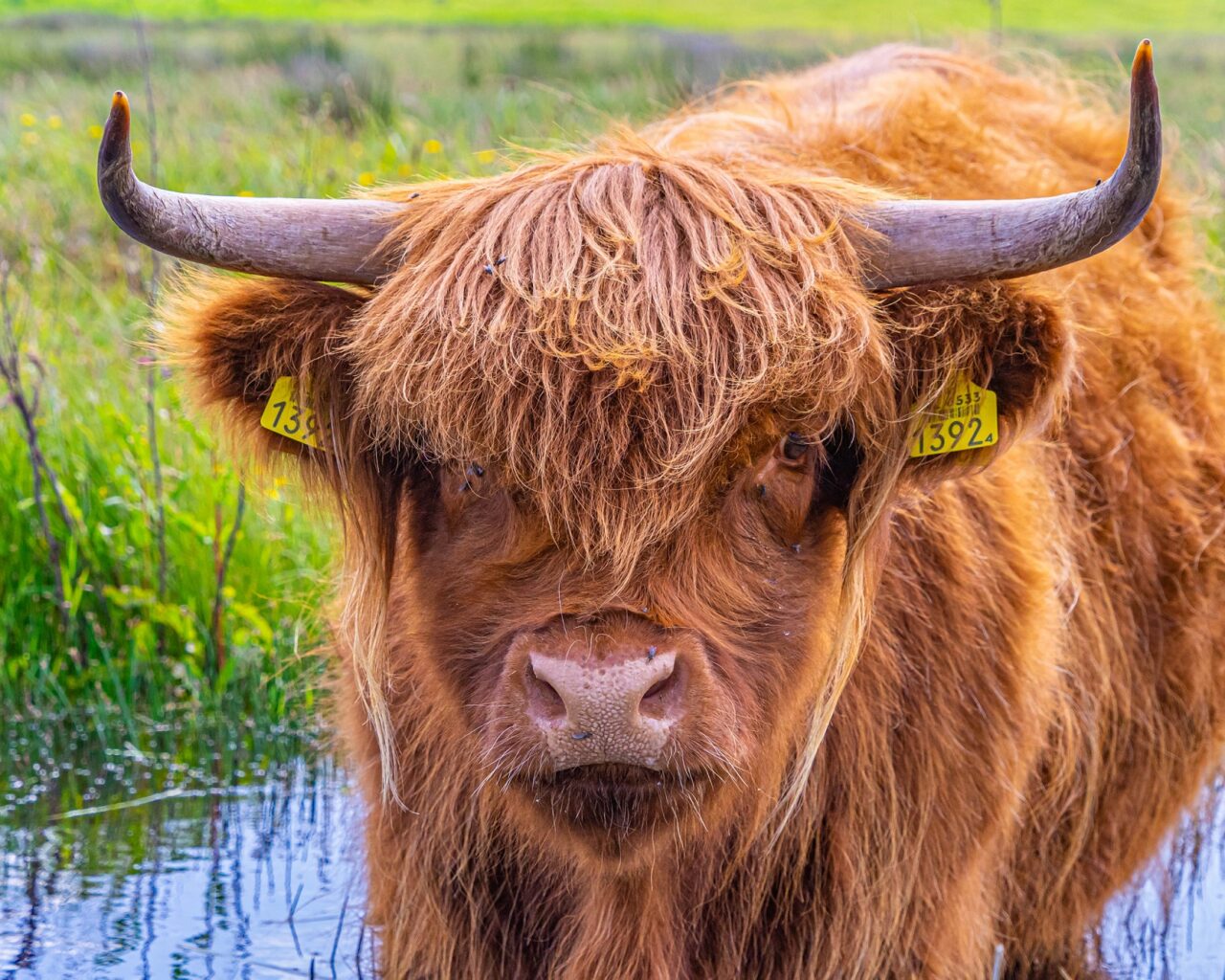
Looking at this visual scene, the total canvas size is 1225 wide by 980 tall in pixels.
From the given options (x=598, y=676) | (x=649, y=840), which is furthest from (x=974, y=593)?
(x=598, y=676)

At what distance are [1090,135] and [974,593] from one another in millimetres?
1693

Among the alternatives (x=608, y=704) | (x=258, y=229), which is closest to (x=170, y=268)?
(x=258, y=229)

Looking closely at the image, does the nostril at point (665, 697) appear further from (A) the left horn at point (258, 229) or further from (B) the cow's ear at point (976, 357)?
(A) the left horn at point (258, 229)

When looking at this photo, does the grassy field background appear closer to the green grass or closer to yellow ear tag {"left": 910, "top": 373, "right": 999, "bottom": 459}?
yellow ear tag {"left": 910, "top": 373, "right": 999, "bottom": 459}

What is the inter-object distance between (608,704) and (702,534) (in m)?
0.37

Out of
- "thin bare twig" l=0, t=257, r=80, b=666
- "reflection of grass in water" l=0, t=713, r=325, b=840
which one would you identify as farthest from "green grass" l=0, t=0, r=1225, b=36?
"reflection of grass in water" l=0, t=713, r=325, b=840

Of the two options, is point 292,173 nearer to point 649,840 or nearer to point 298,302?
point 298,302

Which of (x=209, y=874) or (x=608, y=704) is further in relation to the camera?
(x=209, y=874)

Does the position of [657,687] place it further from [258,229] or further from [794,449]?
[258,229]

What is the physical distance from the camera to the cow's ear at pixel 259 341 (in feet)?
7.82

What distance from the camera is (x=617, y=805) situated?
216 centimetres

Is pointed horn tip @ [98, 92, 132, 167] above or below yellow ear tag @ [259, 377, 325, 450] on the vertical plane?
above

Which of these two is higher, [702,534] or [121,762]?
[702,534]

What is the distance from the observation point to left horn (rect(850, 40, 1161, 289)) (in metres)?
1.90
